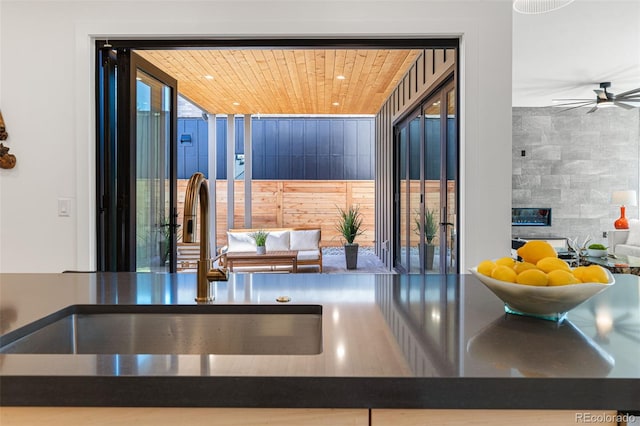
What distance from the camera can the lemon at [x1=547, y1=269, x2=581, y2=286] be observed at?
2.96ft

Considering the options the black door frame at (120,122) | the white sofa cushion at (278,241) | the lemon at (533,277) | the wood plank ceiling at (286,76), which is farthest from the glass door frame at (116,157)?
the white sofa cushion at (278,241)

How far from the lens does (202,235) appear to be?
1.18 metres

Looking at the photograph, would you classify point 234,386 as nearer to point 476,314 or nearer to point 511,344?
point 511,344

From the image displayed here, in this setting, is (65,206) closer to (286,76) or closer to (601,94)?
(286,76)

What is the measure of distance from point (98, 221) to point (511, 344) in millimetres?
2648

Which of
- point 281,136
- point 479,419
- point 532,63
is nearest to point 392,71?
point 532,63

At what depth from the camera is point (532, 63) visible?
5.19 metres

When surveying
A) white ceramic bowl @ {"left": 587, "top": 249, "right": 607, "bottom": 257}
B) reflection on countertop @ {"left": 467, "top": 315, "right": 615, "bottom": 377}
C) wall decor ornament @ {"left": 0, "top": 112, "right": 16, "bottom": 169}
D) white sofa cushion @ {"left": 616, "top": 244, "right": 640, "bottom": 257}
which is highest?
wall decor ornament @ {"left": 0, "top": 112, "right": 16, "bottom": 169}

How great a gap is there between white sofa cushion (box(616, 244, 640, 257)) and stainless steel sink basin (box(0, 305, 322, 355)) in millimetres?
7299

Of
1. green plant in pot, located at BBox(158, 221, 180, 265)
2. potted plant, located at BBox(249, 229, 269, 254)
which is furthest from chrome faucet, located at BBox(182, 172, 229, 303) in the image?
potted plant, located at BBox(249, 229, 269, 254)

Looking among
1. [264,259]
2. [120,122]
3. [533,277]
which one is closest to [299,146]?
[264,259]

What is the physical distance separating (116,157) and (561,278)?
2.71 meters

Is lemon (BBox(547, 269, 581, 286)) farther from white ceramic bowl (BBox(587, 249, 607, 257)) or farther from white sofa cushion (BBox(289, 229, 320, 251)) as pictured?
white sofa cushion (BBox(289, 229, 320, 251))

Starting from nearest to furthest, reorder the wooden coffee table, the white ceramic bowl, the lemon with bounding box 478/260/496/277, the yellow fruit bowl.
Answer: the yellow fruit bowl < the lemon with bounding box 478/260/496/277 < the white ceramic bowl < the wooden coffee table
